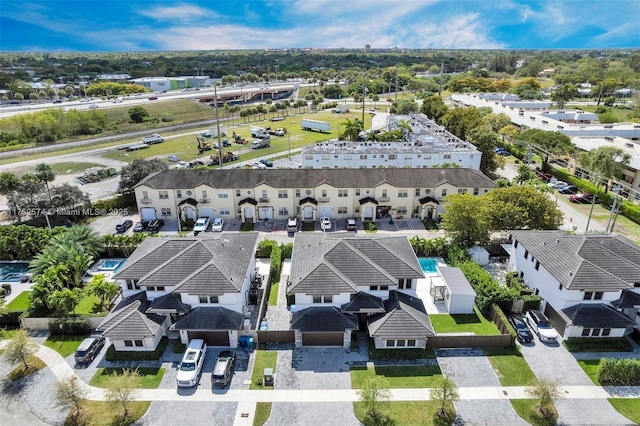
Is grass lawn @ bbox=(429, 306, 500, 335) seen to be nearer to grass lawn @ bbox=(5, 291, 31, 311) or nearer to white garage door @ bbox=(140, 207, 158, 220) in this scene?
grass lawn @ bbox=(5, 291, 31, 311)

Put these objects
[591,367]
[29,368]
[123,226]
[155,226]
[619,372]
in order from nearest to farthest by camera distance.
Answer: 1. [619,372]
2. [591,367]
3. [29,368]
4. [155,226]
5. [123,226]

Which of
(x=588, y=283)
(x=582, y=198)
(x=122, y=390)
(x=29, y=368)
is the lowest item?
(x=29, y=368)

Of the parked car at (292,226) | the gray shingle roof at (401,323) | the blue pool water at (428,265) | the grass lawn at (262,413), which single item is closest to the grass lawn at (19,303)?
the grass lawn at (262,413)

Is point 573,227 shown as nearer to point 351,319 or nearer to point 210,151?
point 351,319

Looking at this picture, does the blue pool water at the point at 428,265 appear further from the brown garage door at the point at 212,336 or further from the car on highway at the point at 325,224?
the brown garage door at the point at 212,336

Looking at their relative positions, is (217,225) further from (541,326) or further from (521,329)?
(541,326)

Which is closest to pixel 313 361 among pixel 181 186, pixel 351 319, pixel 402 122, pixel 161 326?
pixel 351 319

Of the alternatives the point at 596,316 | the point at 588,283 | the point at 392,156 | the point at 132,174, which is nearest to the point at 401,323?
the point at 588,283
